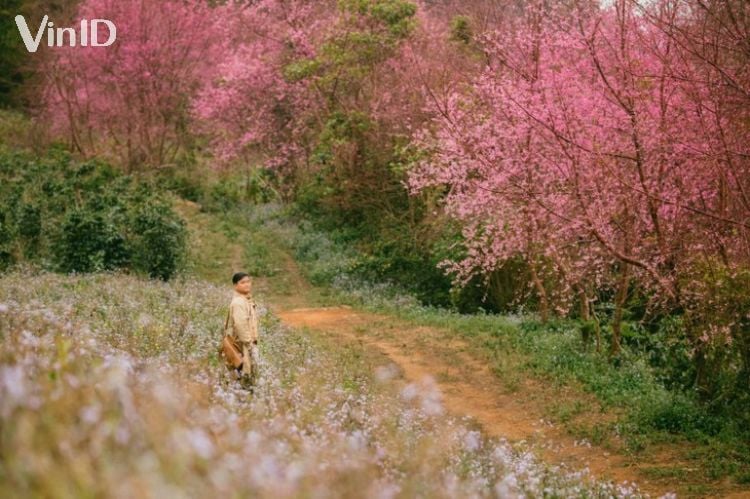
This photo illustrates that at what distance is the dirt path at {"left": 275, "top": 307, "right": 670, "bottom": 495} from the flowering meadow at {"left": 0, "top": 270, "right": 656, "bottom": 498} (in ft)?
2.69

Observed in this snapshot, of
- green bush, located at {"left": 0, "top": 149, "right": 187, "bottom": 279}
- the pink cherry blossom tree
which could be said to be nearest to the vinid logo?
the pink cherry blossom tree

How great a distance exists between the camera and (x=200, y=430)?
441cm

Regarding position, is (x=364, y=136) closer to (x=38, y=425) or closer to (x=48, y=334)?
(x=48, y=334)

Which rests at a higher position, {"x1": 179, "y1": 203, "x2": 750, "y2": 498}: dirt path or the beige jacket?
the beige jacket

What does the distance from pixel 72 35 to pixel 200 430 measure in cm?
3027

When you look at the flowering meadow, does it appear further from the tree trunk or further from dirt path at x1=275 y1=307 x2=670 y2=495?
the tree trunk

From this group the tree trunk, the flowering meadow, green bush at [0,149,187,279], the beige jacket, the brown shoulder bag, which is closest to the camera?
the flowering meadow

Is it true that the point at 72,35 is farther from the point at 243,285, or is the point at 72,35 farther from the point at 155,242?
the point at 243,285

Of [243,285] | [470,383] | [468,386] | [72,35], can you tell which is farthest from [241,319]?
[72,35]

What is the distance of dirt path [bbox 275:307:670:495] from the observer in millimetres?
10109

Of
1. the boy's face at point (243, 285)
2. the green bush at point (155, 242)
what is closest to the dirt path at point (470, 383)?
the green bush at point (155, 242)

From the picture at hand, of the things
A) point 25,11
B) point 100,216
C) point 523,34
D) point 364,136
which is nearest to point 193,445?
point 523,34

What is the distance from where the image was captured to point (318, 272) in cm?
2445

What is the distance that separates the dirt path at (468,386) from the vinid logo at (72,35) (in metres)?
16.8
